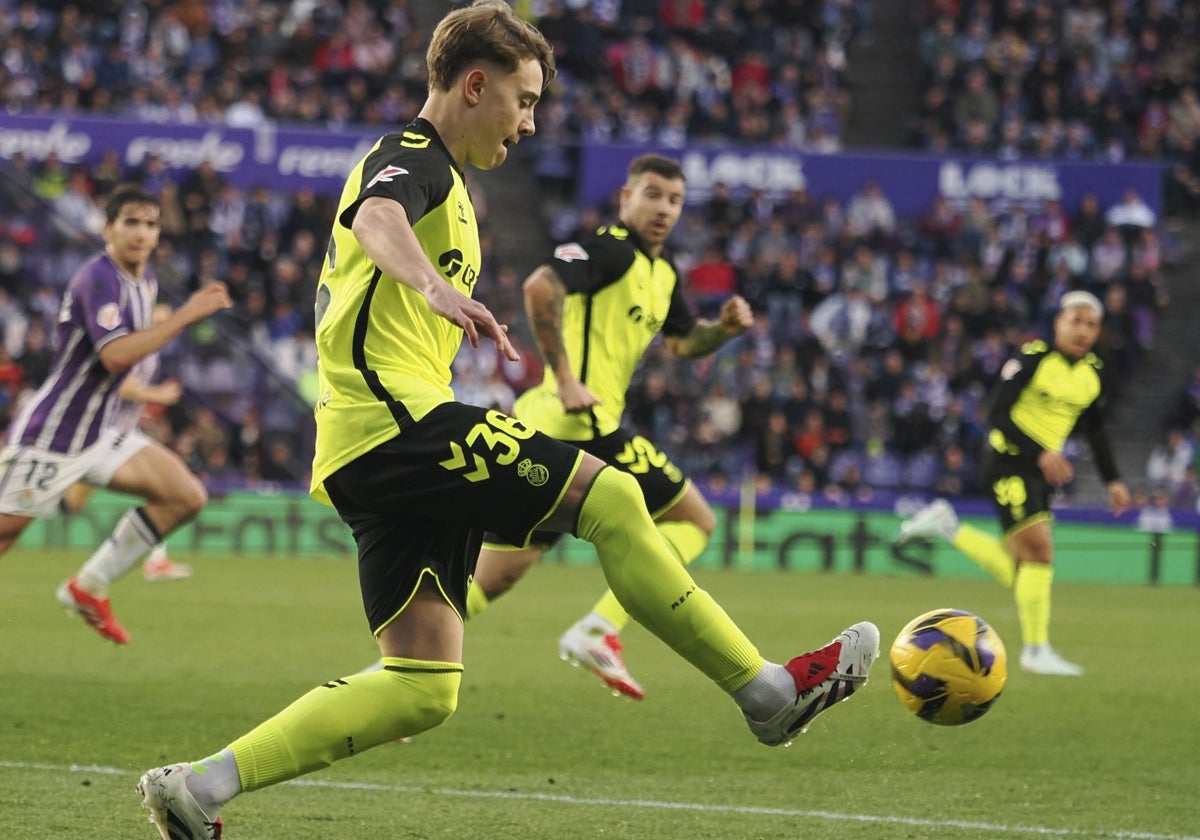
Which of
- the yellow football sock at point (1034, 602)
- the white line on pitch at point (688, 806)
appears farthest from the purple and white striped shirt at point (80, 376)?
the yellow football sock at point (1034, 602)

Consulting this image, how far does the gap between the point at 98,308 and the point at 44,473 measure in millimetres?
847

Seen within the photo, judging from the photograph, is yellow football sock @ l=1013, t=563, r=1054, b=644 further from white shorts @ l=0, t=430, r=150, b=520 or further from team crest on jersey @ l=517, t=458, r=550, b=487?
team crest on jersey @ l=517, t=458, r=550, b=487

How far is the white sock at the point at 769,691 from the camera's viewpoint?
15.6ft

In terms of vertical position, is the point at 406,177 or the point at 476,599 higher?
the point at 406,177

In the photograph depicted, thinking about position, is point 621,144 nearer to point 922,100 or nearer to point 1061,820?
point 922,100

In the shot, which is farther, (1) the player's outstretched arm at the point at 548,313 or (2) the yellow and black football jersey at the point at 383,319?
(1) the player's outstretched arm at the point at 548,313

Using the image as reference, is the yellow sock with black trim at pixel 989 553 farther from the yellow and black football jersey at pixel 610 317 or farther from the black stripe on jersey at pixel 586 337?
the black stripe on jersey at pixel 586 337

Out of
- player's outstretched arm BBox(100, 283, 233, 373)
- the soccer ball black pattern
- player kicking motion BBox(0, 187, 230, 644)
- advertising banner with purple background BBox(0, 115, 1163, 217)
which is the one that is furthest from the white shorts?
advertising banner with purple background BBox(0, 115, 1163, 217)

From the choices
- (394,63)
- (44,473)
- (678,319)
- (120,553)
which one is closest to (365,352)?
(678,319)

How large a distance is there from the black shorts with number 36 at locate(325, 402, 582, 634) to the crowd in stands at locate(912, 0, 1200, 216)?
22759 mm

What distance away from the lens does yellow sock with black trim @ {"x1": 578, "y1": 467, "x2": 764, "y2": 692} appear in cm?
465

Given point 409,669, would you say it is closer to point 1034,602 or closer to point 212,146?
point 1034,602

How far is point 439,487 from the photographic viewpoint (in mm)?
4570

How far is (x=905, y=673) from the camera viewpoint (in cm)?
580
